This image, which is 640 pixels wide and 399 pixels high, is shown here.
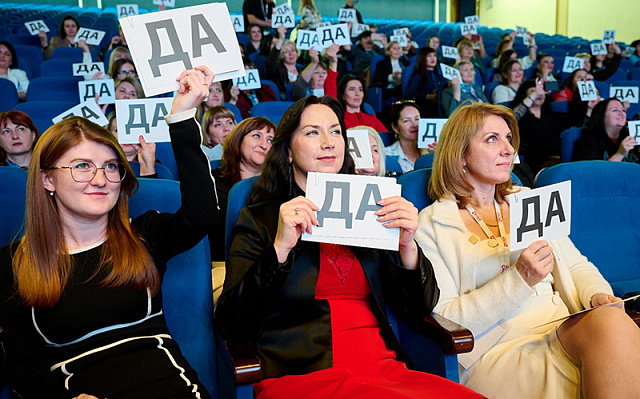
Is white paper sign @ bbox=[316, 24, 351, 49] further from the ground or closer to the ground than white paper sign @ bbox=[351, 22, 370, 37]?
closer to the ground

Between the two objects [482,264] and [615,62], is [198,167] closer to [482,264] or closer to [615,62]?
[482,264]

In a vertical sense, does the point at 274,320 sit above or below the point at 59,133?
below

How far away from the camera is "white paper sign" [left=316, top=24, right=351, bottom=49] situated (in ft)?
17.3

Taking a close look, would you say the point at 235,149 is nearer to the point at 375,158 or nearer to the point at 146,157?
the point at 146,157

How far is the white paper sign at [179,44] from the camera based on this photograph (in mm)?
1523

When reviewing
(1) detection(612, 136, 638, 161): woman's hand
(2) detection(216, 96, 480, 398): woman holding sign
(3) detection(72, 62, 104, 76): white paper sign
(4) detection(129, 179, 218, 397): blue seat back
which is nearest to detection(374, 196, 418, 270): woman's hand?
(2) detection(216, 96, 480, 398): woman holding sign

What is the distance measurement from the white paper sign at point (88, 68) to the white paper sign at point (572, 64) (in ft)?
16.9

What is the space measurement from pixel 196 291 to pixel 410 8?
16960 mm

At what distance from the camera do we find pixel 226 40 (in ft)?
5.20

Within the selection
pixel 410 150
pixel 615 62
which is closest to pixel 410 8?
pixel 615 62

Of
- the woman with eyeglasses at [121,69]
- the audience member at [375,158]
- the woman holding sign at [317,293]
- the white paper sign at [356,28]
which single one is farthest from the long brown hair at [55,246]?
the white paper sign at [356,28]

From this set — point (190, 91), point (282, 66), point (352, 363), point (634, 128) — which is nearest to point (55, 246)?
point (190, 91)

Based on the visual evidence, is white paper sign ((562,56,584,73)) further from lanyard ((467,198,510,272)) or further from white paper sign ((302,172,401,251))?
white paper sign ((302,172,401,251))

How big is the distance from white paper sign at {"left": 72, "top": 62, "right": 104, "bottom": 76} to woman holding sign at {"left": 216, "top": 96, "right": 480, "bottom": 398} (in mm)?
3916
